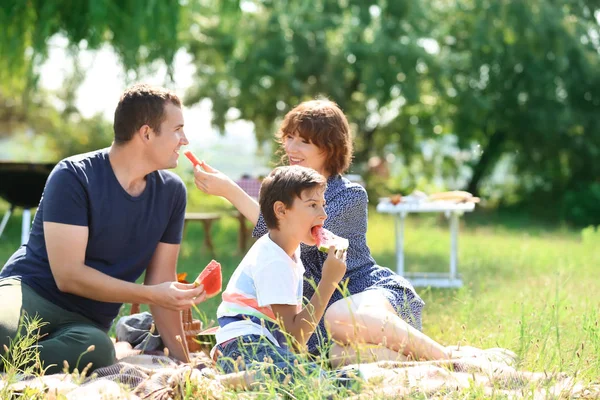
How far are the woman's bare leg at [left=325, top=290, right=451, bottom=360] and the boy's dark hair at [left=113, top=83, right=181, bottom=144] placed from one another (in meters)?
1.15

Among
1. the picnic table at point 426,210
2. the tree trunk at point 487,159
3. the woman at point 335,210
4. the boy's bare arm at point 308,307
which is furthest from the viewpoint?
the tree trunk at point 487,159

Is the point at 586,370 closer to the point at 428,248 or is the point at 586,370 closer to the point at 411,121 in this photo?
the point at 428,248

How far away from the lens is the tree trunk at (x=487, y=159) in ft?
58.6

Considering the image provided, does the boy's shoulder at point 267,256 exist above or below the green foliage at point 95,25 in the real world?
below

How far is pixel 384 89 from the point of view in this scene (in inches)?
569

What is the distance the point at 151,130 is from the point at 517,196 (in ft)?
51.1

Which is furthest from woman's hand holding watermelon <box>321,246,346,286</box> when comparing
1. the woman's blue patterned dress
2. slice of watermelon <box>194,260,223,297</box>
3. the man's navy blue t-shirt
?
the man's navy blue t-shirt

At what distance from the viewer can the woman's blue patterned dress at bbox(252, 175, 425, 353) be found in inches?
145

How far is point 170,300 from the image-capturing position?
3277 mm

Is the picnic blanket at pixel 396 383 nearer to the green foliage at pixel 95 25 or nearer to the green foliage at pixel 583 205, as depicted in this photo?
the green foliage at pixel 95 25

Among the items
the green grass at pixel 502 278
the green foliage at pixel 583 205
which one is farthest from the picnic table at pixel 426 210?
the green foliage at pixel 583 205

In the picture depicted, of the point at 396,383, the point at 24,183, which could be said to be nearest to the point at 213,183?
the point at 396,383

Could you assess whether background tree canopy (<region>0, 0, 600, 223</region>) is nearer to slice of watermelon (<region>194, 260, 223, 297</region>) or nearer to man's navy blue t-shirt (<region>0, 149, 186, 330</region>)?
man's navy blue t-shirt (<region>0, 149, 186, 330</region>)

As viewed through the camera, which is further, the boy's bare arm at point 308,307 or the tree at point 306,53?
the tree at point 306,53
